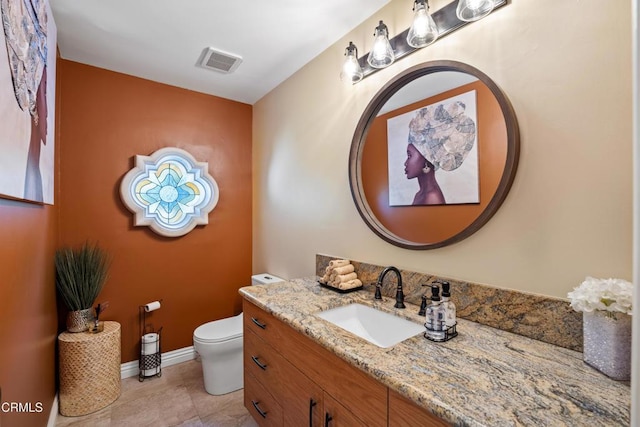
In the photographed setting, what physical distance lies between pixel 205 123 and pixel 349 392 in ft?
8.67

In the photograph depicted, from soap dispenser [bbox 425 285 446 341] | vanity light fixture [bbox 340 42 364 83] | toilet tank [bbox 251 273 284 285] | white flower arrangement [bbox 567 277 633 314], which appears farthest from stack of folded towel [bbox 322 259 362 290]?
vanity light fixture [bbox 340 42 364 83]

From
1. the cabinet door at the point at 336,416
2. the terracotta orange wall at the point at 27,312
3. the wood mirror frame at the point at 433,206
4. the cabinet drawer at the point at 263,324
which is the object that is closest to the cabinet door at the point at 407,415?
the cabinet door at the point at 336,416

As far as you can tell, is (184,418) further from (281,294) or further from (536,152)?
(536,152)

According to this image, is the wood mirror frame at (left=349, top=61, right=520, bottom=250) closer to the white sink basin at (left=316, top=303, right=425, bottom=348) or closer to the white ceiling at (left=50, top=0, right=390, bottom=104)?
the white sink basin at (left=316, top=303, right=425, bottom=348)

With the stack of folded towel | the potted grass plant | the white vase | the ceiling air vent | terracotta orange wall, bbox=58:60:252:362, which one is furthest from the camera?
terracotta orange wall, bbox=58:60:252:362

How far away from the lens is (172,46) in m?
2.06

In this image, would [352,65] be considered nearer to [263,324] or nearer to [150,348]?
[263,324]

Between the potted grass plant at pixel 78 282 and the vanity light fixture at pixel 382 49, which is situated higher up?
the vanity light fixture at pixel 382 49

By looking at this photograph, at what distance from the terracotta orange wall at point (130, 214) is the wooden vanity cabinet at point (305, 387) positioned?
1243 millimetres

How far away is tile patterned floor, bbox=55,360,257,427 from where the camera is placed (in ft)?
6.16

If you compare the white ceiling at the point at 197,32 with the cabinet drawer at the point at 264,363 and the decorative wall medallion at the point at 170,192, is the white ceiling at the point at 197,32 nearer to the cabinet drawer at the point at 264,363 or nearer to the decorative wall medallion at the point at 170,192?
the decorative wall medallion at the point at 170,192

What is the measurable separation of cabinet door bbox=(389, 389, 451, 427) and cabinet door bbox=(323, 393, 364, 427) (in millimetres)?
155

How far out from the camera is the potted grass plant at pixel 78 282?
1999 mm

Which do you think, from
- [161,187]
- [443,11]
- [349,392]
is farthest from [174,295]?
[443,11]
